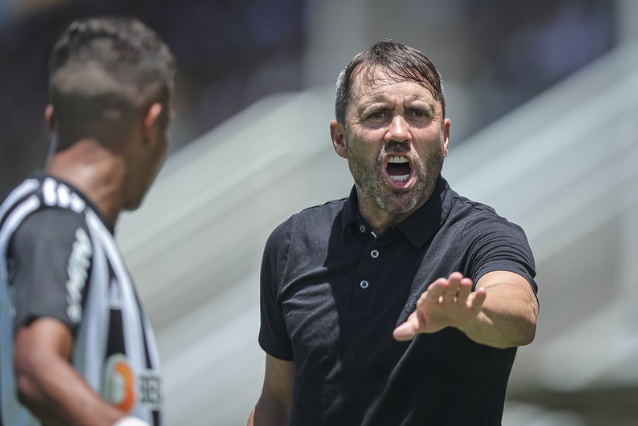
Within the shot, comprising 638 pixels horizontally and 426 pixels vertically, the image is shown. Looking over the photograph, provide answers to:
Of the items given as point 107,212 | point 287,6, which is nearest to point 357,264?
point 107,212

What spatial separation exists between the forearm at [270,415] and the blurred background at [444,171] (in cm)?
267

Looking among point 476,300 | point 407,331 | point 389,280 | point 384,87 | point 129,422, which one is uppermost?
point 384,87

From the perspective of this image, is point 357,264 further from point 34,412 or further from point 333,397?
point 34,412

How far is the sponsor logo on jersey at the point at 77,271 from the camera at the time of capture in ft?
5.43

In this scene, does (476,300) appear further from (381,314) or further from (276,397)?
(276,397)

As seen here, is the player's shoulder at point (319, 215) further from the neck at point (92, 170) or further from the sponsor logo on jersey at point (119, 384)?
the sponsor logo on jersey at point (119, 384)

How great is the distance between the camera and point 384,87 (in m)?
2.66

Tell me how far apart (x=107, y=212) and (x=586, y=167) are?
430 cm

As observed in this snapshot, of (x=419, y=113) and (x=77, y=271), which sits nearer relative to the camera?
(x=77, y=271)

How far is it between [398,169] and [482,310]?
70 cm

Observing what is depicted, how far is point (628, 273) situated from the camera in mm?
5594

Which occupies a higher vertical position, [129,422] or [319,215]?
[319,215]

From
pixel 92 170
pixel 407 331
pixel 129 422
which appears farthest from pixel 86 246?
pixel 407 331

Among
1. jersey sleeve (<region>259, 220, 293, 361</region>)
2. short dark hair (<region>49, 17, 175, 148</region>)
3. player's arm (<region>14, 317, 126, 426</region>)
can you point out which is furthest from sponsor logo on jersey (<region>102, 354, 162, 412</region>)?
jersey sleeve (<region>259, 220, 293, 361</region>)
